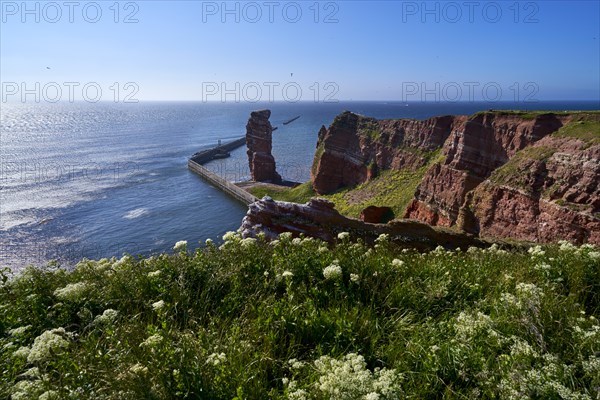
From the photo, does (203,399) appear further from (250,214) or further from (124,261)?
(250,214)

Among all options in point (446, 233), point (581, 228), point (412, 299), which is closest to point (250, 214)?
point (446, 233)

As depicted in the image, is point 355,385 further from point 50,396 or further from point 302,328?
point 50,396

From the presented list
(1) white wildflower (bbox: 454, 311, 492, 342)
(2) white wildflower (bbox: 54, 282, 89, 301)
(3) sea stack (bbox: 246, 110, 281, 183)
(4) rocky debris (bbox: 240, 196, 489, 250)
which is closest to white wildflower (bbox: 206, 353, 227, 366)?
(2) white wildflower (bbox: 54, 282, 89, 301)

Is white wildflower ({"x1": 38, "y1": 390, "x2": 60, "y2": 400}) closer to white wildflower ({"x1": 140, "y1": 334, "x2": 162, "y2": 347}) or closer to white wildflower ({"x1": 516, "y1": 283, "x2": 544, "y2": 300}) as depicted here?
white wildflower ({"x1": 140, "y1": 334, "x2": 162, "y2": 347})

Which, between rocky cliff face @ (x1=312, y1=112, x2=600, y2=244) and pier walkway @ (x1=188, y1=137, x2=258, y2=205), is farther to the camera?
pier walkway @ (x1=188, y1=137, x2=258, y2=205)

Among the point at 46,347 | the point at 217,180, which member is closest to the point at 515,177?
the point at 46,347

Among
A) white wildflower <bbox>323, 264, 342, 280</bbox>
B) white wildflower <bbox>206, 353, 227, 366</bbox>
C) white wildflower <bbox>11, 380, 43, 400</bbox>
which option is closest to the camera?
white wildflower <bbox>11, 380, 43, 400</bbox>
